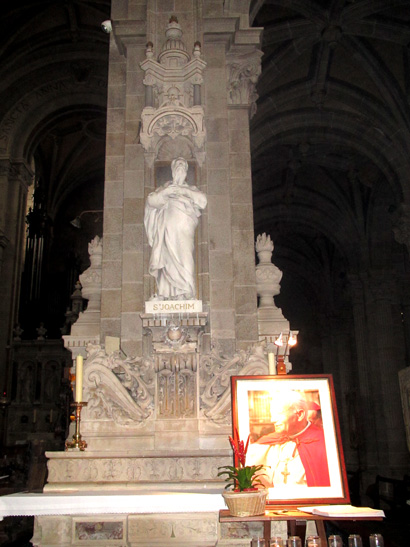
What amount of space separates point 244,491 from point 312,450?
69 centimetres

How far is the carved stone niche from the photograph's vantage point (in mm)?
6793

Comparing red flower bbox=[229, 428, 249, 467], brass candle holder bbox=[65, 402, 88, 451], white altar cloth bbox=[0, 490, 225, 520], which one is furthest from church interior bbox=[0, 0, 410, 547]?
red flower bbox=[229, 428, 249, 467]

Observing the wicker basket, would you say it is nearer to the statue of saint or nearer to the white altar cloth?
the white altar cloth

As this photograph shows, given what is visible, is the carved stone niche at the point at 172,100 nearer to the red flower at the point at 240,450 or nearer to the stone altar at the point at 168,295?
the stone altar at the point at 168,295

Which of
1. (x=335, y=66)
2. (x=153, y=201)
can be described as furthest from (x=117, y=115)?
(x=335, y=66)

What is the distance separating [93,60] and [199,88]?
9975 mm

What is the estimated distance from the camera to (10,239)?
1464 centimetres

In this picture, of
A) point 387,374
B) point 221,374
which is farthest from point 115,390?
point 387,374

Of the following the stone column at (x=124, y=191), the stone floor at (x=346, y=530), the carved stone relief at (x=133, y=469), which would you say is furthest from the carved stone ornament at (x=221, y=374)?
the stone floor at (x=346, y=530)

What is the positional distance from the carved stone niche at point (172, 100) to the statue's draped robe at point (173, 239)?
35.2 inches

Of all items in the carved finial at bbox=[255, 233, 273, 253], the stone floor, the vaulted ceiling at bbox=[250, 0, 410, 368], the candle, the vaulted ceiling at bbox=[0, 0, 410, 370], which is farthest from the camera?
the vaulted ceiling at bbox=[0, 0, 410, 370]

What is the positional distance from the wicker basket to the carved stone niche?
451 cm

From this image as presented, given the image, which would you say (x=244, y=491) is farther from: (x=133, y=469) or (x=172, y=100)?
(x=172, y=100)

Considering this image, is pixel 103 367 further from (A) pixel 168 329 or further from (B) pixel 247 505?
(B) pixel 247 505
